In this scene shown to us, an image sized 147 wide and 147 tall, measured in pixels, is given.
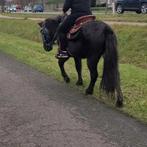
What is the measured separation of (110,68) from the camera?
9.34 meters

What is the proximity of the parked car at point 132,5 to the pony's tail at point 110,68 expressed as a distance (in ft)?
87.9

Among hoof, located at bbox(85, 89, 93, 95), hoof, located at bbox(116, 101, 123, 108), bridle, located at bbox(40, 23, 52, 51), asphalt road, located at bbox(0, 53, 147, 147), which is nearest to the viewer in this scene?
asphalt road, located at bbox(0, 53, 147, 147)

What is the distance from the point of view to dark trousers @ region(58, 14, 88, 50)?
1082 cm

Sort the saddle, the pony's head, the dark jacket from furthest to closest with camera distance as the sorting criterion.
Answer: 1. the pony's head
2. the dark jacket
3. the saddle

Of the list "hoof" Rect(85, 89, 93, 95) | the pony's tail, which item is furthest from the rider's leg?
the pony's tail

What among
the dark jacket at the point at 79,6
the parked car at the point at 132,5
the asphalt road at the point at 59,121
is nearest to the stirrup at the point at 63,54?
the asphalt road at the point at 59,121

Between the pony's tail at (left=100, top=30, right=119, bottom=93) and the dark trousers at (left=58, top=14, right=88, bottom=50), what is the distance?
61.0 inches

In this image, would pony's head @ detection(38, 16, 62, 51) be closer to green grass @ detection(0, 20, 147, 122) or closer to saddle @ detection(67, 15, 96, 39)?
green grass @ detection(0, 20, 147, 122)

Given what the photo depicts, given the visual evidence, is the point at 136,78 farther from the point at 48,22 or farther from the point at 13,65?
the point at 13,65

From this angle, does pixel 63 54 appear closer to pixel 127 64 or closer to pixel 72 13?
pixel 72 13

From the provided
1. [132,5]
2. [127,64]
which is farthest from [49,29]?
[132,5]

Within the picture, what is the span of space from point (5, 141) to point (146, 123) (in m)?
2.31

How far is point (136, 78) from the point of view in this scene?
40.2 ft

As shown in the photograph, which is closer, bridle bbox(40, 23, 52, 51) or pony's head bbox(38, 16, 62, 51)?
pony's head bbox(38, 16, 62, 51)
